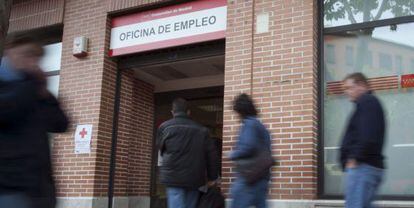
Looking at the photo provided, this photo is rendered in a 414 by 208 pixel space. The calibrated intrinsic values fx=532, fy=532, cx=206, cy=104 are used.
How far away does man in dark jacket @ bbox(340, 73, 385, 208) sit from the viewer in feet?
13.9

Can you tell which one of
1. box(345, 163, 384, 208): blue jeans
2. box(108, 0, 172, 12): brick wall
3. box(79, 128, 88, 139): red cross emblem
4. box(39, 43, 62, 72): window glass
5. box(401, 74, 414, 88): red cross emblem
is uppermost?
box(108, 0, 172, 12): brick wall

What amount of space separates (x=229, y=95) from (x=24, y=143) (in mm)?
4330

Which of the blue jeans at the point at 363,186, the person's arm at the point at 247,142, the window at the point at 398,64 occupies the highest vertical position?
the window at the point at 398,64

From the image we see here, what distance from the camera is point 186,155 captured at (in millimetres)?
5617

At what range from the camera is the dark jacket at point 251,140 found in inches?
190

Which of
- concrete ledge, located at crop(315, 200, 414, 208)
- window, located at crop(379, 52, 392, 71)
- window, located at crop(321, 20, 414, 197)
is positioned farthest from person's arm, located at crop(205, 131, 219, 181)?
window, located at crop(379, 52, 392, 71)

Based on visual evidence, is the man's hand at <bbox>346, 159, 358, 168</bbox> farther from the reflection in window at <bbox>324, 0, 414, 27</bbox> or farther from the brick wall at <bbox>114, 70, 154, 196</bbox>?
the brick wall at <bbox>114, 70, 154, 196</bbox>

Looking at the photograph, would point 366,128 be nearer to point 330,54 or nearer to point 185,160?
point 185,160

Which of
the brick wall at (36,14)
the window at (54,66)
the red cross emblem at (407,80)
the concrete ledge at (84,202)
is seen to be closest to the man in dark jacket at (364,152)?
the red cross emblem at (407,80)

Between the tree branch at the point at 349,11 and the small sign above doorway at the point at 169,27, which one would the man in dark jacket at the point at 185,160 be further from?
the tree branch at the point at 349,11

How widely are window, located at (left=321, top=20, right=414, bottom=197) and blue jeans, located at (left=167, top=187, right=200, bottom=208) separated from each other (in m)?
1.71

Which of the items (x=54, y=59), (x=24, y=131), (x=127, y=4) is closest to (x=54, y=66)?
(x=54, y=59)

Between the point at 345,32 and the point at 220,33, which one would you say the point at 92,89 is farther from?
the point at 345,32

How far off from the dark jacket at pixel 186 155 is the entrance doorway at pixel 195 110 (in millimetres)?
3616
